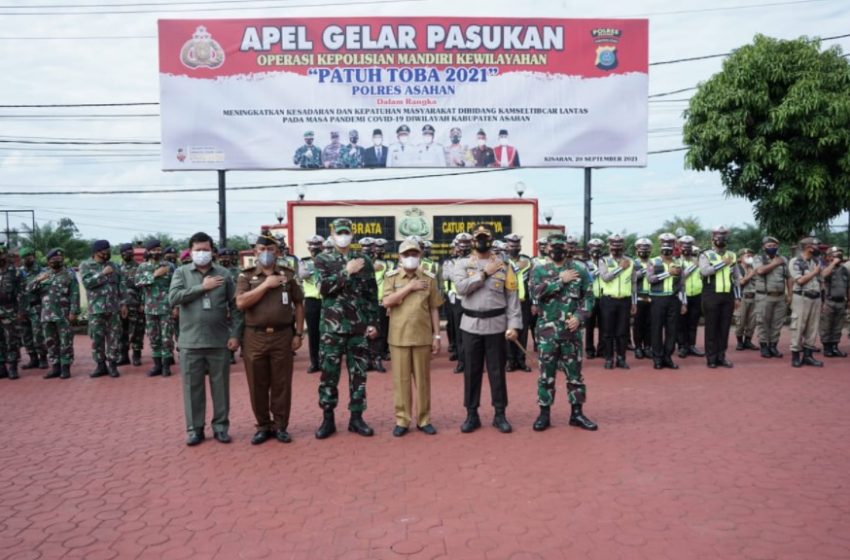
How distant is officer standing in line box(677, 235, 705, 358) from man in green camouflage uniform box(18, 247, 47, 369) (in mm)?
10056

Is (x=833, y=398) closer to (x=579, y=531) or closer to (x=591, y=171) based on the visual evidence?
(x=579, y=531)

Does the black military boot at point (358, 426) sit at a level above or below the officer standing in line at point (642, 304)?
below

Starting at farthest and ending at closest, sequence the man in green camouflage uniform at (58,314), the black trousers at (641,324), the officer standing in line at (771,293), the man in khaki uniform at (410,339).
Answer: the black trousers at (641,324) < the officer standing in line at (771,293) < the man in green camouflage uniform at (58,314) < the man in khaki uniform at (410,339)

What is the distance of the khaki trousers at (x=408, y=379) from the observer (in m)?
6.05

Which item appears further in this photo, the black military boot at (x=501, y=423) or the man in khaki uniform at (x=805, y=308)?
the man in khaki uniform at (x=805, y=308)

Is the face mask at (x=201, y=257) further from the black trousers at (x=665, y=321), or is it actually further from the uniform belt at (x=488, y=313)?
the black trousers at (x=665, y=321)

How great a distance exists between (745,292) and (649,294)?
2857 mm

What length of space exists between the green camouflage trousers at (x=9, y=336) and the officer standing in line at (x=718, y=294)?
405 inches

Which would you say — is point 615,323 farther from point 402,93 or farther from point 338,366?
point 402,93

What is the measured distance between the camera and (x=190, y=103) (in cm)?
1302

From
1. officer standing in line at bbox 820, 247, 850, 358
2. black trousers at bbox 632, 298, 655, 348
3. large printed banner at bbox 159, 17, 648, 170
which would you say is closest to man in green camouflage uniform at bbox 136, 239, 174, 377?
large printed banner at bbox 159, 17, 648, 170

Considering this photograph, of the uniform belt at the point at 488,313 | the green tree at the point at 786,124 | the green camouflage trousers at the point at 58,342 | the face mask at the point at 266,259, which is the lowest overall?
the green camouflage trousers at the point at 58,342

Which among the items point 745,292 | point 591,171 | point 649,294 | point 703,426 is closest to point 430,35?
point 591,171

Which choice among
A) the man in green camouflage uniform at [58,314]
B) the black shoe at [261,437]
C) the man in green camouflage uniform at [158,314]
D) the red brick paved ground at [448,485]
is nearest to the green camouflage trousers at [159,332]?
the man in green camouflage uniform at [158,314]
